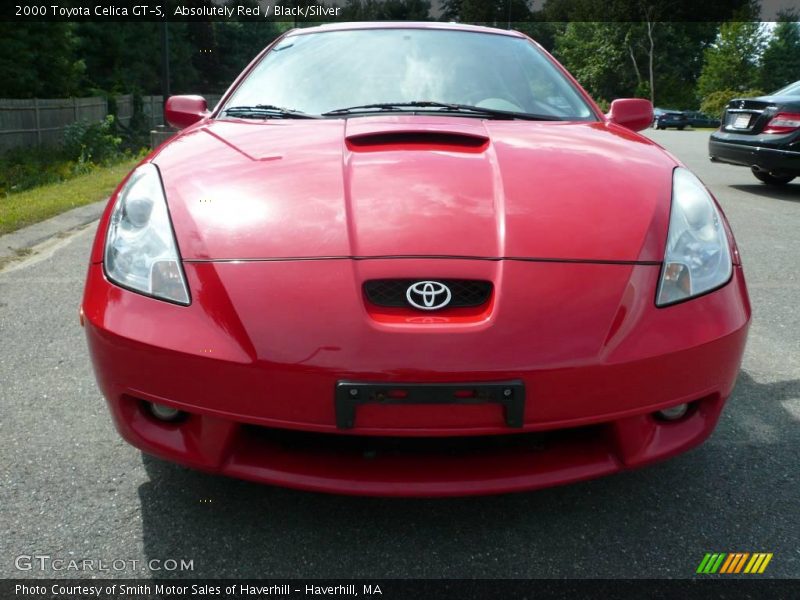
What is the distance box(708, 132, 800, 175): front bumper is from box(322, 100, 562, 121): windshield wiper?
639 centimetres

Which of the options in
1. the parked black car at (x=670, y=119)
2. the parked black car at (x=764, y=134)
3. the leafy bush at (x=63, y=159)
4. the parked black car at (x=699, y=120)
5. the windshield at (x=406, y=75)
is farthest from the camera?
the parked black car at (x=699, y=120)

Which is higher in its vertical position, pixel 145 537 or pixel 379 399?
pixel 379 399

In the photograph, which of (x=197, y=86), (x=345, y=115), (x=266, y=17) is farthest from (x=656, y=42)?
(x=345, y=115)

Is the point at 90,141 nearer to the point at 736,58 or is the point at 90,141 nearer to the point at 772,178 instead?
the point at 772,178

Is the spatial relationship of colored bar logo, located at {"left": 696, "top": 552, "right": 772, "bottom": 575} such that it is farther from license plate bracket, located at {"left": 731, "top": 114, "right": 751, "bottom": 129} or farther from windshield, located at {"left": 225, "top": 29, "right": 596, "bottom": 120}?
license plate bracket, located at {"left": 731, "top": 114, "right": 751, "bottom": 129}

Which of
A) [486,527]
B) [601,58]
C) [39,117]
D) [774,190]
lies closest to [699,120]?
[601,58]

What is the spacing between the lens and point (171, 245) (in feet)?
5.82

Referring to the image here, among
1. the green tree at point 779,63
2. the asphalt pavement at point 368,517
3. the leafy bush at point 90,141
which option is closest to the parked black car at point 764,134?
the asphalt pavement at point 368,517

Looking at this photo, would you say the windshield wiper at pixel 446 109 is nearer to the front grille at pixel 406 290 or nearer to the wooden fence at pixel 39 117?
the front grille at pixel 406 290

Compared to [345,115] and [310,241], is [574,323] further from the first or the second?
[345,115]

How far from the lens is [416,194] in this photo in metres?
1.88

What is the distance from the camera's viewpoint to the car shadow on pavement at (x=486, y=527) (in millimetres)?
1688

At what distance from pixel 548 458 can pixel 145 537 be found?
982mm

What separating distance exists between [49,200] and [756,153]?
7.58 m
